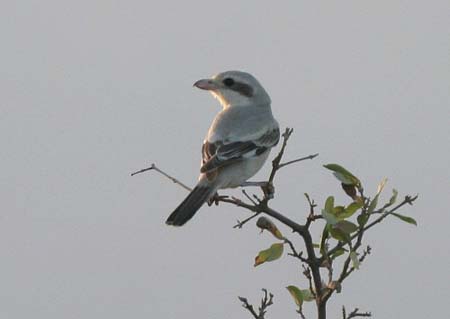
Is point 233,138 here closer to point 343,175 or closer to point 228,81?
point 228,81

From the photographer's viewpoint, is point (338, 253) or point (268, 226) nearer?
point (338, 253)

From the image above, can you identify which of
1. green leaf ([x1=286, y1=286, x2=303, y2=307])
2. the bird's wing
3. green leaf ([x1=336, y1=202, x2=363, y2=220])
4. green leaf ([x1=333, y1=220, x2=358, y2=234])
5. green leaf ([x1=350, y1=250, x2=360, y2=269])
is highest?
the bird's wing

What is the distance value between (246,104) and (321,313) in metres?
3.97

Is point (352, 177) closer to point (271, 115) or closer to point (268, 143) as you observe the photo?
point (268, 143)

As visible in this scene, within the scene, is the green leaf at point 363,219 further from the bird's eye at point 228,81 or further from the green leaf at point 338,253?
the bird's eye at point 228,81

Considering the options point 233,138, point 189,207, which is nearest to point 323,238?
point 189,207

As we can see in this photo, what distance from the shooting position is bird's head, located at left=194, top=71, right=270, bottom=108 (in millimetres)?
7199

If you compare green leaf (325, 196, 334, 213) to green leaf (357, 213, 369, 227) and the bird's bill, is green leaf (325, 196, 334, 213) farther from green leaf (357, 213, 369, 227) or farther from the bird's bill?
the bird's bill

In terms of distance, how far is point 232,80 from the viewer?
23.6 ft

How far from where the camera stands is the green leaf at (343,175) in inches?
157

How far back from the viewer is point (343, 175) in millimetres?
4035

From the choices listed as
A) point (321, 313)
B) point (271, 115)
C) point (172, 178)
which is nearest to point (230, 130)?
point (271, 115)

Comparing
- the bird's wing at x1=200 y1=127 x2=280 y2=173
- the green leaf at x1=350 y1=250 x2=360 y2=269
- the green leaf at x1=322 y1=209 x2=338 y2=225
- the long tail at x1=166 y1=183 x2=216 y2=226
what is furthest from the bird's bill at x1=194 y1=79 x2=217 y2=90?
the green leaf at x1=350 y1=250 x2=360 y2=269

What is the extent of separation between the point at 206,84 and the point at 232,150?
1102 millimetres
